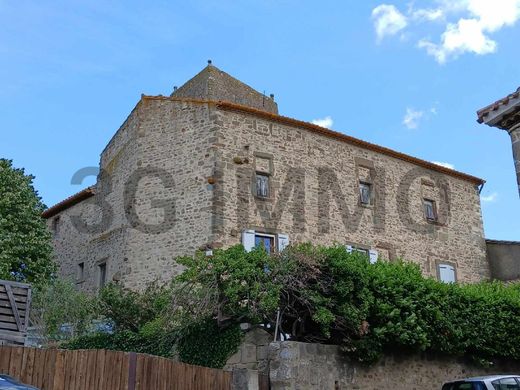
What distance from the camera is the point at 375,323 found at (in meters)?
12.2

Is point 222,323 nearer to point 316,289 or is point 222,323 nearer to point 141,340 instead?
point 316,289

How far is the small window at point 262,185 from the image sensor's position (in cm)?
1931

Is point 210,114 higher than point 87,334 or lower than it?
higher

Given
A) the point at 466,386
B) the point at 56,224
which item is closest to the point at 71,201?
the point at 56,224

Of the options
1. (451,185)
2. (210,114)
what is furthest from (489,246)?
(210,114)

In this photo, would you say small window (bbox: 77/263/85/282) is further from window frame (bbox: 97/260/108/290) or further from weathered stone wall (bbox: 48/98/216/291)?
window frame (bbox: 97/260/108/290)

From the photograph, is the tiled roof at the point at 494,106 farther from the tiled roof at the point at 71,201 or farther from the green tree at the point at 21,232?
the tiled roof at the point at 71,201

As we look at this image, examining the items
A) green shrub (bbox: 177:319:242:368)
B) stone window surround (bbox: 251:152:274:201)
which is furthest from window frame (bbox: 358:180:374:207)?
green shrub (bbox: 177:319:242:368)

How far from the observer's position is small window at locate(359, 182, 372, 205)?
21545 mm

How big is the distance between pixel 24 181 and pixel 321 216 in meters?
9.57

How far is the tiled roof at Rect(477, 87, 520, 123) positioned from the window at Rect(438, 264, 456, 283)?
12095 mm

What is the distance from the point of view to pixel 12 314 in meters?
13.9

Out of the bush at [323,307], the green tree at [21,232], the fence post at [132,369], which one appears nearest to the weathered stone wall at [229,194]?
the green tree at [21,232]

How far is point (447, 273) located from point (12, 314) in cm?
1498
